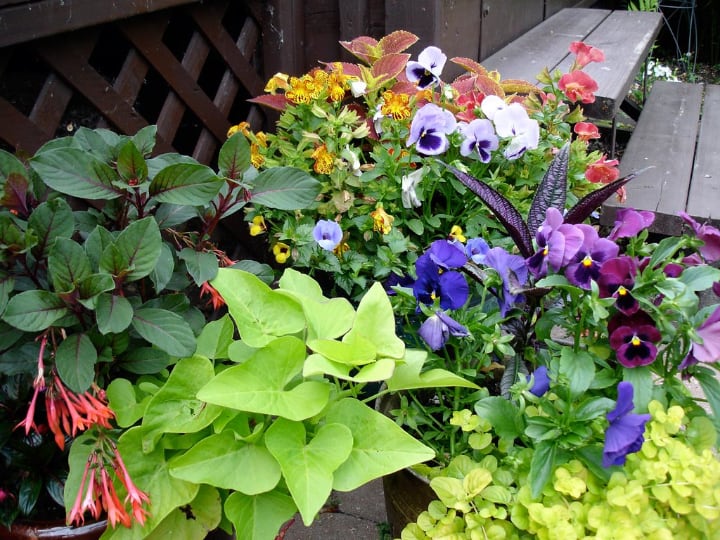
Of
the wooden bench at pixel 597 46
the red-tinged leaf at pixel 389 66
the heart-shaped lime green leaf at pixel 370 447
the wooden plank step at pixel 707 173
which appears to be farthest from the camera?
the wooden bench at pixel 597 46

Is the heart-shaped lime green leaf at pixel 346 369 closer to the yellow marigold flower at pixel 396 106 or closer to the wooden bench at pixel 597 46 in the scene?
the yellow marigold flower at pixel 396 106

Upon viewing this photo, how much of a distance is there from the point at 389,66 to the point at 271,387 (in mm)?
1090

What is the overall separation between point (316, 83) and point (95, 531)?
1.20 meters

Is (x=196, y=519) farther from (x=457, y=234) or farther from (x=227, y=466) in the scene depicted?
(x=457, y=234)

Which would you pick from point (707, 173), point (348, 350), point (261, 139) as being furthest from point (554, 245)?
point (707, 173)

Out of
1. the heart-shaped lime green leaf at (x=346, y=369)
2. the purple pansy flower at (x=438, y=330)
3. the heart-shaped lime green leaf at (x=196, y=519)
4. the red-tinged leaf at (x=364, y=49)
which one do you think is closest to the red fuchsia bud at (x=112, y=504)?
the heart-shaped lime green leaf at (x=196, y=519)

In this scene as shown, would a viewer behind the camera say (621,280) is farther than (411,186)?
No

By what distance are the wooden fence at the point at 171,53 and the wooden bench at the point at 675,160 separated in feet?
2.85

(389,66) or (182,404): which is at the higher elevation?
(389,66)

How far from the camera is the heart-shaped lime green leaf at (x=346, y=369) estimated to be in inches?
43.8

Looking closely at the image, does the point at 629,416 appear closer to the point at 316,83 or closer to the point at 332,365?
the point at 332,365

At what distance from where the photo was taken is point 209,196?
1.21 meters

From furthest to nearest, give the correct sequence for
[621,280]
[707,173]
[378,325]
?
1. [707,173]
2. [378,325]
3. [621,280]

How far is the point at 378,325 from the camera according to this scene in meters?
1.23
